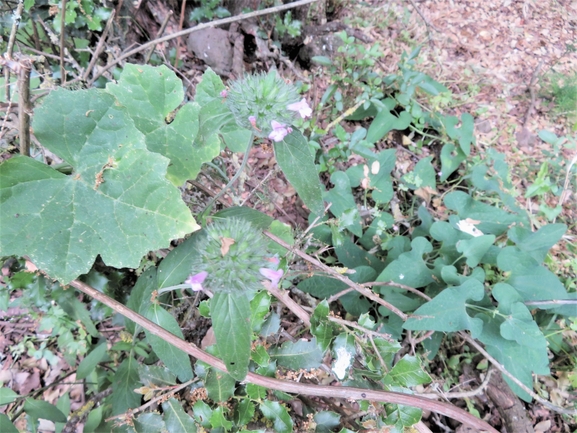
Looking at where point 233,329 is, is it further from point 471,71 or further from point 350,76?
point 471,71

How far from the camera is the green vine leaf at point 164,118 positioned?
149 centimetres

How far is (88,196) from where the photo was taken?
119 cm

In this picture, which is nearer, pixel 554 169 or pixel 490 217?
pixel 490 217

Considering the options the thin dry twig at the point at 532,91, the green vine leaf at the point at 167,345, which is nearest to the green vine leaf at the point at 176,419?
the green vine leaf at the point at 167,345

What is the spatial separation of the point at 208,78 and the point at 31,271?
1087 mm

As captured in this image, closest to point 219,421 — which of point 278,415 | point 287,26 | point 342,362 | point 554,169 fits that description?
point 278,415

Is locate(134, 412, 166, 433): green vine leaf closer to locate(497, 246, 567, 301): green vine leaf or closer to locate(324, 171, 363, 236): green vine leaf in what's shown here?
locate(324, 171, 363, 236): green vine leaf

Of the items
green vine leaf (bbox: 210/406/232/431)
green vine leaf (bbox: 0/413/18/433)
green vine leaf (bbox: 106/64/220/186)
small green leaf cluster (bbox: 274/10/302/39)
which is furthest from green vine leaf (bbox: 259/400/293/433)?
small green leaf cluster (bbox: 274/10/302/39)

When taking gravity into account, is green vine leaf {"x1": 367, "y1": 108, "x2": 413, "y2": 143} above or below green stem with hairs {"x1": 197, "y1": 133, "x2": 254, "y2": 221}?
below

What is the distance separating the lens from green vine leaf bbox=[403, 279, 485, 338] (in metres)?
1.84

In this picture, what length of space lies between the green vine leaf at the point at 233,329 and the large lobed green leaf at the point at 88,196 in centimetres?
25

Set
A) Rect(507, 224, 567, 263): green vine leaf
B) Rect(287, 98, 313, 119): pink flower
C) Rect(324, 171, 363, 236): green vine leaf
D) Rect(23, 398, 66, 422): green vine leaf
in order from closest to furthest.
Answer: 1. Rect(287, 98, 313, 119): pink flower
2. Rect(23, 398, 66, 422): green vine leaf
3. Rect(507, 224, 567, 263): green vine leaf
4. Rect(324, 171, 363, 236): green vine leaf

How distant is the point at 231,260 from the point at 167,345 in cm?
52

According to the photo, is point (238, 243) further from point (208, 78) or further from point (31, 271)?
point (31, 271)
